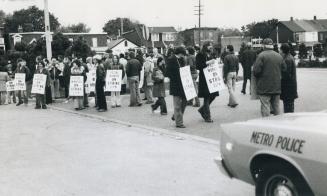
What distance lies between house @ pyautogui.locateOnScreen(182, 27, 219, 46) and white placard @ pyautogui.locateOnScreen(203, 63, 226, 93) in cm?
8728

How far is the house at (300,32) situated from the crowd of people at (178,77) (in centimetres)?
8882

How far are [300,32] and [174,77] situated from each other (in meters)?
98.9

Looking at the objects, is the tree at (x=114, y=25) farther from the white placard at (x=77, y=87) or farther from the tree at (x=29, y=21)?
the white placard at (x=77, y=87)

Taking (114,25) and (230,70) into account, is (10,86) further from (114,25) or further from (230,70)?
(114,25)

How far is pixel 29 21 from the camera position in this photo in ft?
366

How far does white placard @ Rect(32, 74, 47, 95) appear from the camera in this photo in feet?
61.8

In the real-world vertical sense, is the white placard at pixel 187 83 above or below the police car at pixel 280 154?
above

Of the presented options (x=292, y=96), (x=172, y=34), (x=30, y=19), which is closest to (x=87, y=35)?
(x=30, y=19)

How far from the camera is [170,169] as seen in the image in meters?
7.99

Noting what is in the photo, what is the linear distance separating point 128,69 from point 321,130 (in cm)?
1265

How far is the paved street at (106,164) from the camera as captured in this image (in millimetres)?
6965

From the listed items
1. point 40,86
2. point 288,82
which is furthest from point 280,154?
point 40,86

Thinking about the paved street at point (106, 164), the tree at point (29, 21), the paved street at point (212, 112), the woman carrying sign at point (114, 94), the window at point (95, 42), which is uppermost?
the tree at point (29, 21)

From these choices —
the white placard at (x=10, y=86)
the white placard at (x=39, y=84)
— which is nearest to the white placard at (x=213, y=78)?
the white placard at (x=39, y=84)
